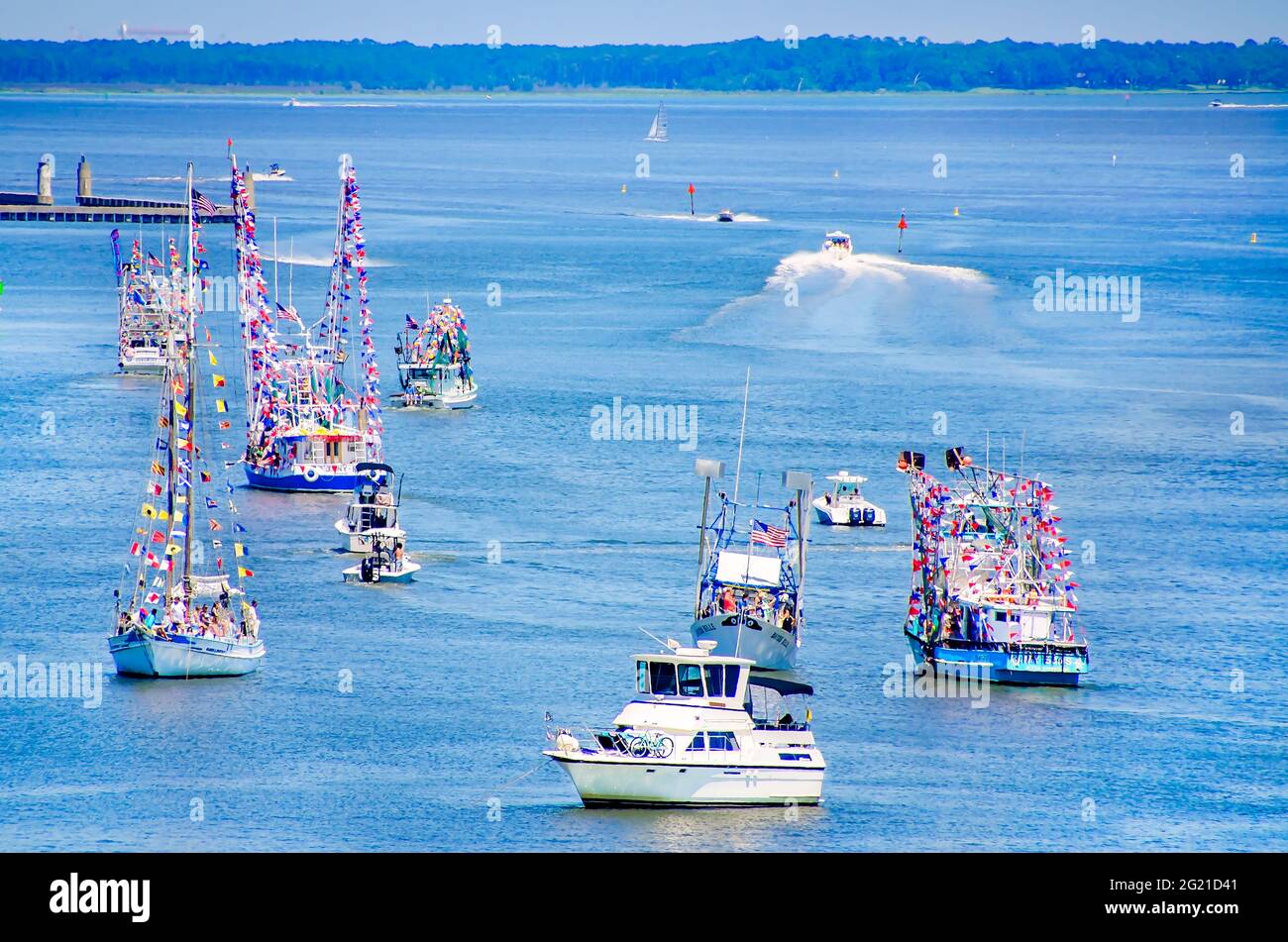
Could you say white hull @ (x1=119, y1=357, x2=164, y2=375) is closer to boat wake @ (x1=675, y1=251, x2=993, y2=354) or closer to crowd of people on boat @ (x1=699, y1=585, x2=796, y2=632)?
boat wake @ (x1=675, y1=251, x2=993, y2=354)

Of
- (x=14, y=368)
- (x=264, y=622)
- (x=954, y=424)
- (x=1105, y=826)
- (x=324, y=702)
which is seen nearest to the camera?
(x=1105, y=826)

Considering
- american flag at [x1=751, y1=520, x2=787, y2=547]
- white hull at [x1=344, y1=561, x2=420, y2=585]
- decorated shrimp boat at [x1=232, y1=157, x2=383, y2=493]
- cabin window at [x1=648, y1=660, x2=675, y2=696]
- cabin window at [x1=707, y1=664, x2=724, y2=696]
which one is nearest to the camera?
cabin window at [x1=648, y1=660, x2=675, y2=696]

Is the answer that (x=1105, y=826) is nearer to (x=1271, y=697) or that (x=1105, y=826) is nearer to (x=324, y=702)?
(x=1271, y=697)

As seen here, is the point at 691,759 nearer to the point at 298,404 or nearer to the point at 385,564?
the point at 385,564

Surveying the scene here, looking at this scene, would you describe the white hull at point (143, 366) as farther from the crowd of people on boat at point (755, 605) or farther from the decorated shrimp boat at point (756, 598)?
the crowd of people on boat at point (755, 605)

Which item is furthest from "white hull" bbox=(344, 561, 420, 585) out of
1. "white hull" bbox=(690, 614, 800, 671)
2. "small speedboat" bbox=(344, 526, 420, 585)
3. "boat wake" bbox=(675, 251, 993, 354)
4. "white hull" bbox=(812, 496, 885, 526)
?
"boat wake" bbox=(675, 251, 993, 354)

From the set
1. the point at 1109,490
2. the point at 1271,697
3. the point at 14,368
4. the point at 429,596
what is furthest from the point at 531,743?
the point at 14,368
